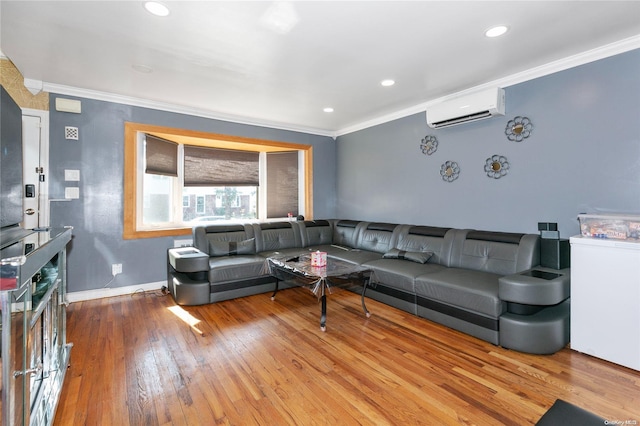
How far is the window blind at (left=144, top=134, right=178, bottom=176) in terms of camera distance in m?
4.25

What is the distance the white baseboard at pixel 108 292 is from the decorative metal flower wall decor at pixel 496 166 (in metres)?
4.58

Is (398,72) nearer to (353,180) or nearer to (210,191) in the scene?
(353,180)

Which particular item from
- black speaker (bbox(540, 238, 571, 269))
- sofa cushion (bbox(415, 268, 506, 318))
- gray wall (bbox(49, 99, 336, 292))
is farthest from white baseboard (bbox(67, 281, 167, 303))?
black speaker (bbox(540, 238, 571, 269))

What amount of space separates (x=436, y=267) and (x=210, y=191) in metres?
3.69

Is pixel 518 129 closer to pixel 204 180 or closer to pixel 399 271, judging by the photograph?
pixel 399 271

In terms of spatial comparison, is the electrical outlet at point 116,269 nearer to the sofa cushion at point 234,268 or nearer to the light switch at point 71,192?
the light switch at point 71,192

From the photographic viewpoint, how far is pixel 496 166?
140 inches

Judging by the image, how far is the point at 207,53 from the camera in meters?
2.77

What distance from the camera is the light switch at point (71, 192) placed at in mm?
3664

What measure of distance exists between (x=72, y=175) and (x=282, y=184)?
3069 millimetres

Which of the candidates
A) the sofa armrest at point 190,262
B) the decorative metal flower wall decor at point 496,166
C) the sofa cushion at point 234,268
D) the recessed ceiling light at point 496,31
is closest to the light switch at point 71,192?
the sofa armrest at point 190,262

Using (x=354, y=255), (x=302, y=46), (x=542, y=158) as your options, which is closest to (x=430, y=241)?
(x=354, y=255)

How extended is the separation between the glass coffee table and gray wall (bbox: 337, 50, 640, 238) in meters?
1.74

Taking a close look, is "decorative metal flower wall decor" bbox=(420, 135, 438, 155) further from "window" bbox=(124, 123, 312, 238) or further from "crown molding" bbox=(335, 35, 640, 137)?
"window" bbox=(124, 123, 312, 238)
